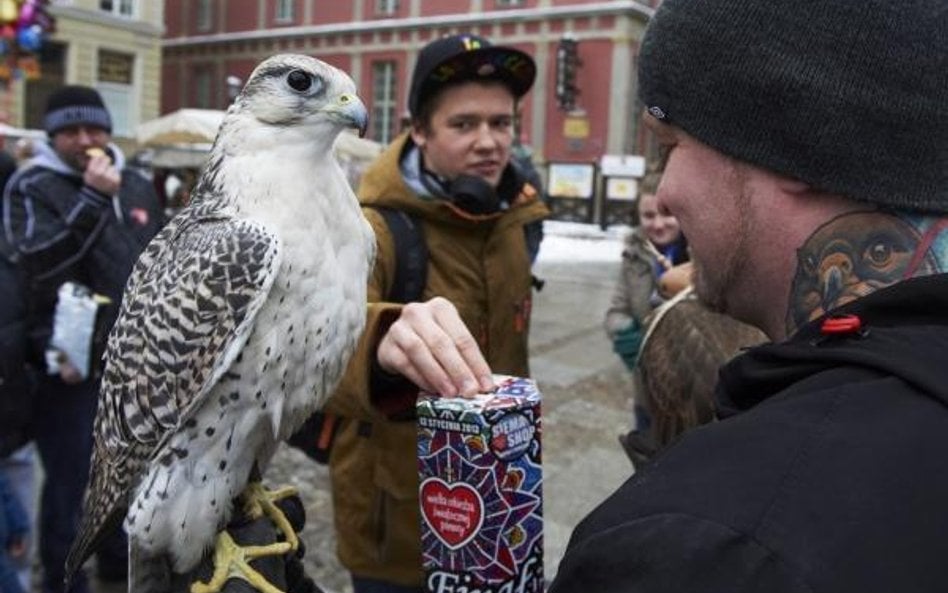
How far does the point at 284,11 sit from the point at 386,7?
5.48m

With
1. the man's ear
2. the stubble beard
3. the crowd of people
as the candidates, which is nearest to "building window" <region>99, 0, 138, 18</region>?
the man's ear

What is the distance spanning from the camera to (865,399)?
798 millimetres

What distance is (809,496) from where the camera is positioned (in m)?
0.75

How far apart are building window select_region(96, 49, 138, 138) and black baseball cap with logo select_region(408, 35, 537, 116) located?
84.1 feet

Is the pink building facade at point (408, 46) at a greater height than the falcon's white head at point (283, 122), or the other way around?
the pink building facade at point (408, 46)

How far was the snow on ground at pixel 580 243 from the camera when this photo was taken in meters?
18.0

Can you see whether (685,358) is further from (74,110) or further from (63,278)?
(74,110)

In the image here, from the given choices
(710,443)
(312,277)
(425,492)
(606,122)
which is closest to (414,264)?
(312,277)

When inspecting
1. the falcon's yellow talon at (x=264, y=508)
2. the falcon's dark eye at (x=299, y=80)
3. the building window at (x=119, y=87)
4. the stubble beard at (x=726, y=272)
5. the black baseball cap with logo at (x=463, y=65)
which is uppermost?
the building window at (x=119, y=87)

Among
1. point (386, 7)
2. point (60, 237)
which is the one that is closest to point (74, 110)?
point (60, 237)

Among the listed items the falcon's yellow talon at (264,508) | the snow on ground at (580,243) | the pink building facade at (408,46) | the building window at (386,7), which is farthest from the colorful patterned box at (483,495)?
the building window at (386,7)

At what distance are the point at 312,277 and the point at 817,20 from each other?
94 cm

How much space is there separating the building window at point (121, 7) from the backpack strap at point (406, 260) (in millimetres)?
26943

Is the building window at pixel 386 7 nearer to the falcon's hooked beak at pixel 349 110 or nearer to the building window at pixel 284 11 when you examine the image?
the building window at pixel 284 11
